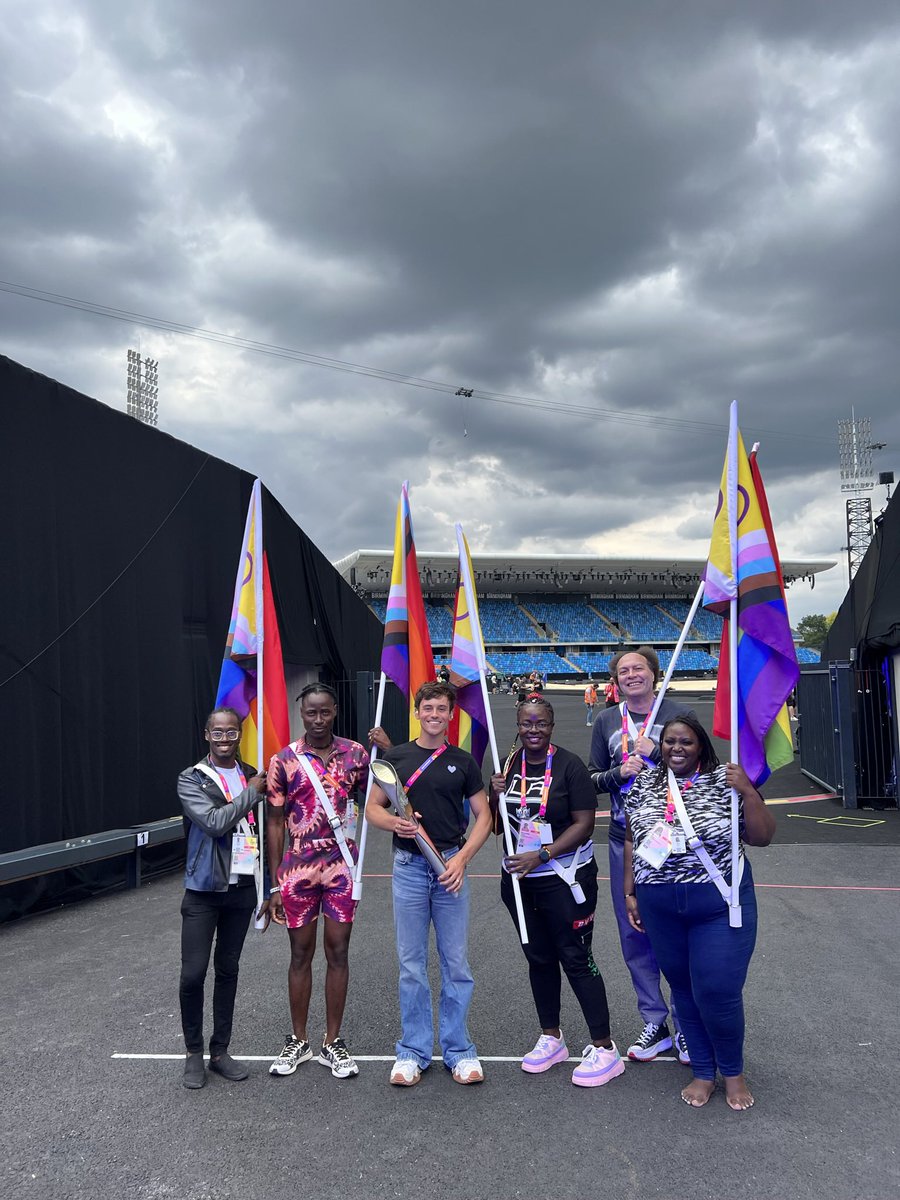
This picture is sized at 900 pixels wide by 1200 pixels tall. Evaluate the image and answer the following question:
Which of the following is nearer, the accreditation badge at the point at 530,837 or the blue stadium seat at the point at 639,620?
the accreditation badge at the point at 530,837

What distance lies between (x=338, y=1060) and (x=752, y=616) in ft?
9.05

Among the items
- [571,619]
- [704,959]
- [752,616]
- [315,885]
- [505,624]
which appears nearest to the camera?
[704,959]

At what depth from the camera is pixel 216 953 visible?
12.1ft

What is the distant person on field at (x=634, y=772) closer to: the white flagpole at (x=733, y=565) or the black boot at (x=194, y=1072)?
the white flagpole at (x=733, y=565)

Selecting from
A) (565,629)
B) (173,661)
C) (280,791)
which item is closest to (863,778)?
(173,661)

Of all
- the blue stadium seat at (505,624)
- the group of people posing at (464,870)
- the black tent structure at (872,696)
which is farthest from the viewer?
the blue stadium seat at (505,624)

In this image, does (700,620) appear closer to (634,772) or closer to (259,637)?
(259,637)

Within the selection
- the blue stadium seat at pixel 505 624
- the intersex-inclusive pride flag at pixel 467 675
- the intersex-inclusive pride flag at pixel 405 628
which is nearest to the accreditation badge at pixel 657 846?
the intersex-inclusive pride flag at pixel 467 675

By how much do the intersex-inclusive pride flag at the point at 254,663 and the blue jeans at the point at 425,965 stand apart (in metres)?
1.30

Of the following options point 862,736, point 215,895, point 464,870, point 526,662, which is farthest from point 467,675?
point 526,662

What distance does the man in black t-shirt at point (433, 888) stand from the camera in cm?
359

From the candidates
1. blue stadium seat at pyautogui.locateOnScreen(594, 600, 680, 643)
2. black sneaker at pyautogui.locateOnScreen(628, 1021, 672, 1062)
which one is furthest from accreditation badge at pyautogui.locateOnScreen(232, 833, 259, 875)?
blue stadium seat at pyautogui.locateOnScreen(594, 600, 680, 643)

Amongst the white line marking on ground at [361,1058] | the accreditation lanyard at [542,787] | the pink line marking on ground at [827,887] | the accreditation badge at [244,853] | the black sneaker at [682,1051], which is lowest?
the pink line marking on ground at [827,887]

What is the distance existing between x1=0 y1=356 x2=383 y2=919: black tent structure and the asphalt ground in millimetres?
1651
